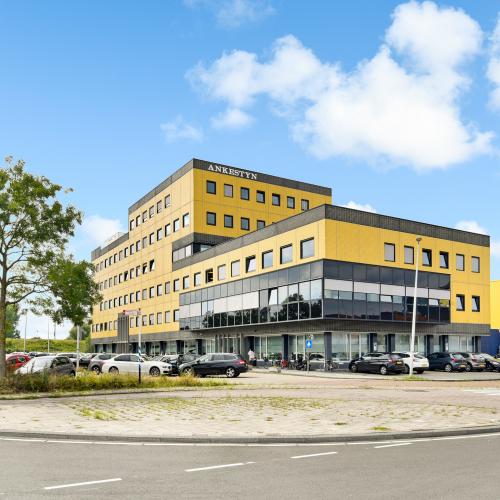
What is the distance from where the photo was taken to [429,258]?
5106 cm

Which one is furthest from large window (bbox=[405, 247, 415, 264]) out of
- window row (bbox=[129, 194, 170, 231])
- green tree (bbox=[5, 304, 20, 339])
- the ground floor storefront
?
window row (bbox=[129, 194, 170, 231])

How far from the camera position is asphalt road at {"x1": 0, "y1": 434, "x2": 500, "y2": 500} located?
24.0ft

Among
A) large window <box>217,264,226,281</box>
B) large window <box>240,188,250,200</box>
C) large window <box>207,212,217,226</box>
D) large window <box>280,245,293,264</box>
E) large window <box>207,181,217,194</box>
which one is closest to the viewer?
large window <box>280,245,293,264</box>

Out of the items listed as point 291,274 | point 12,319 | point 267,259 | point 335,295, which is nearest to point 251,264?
point 267,259

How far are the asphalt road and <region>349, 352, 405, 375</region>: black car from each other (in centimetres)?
2857

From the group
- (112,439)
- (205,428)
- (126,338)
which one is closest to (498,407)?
(205,428)

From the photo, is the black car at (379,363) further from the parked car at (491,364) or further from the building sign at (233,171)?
the building sign at (233,171)

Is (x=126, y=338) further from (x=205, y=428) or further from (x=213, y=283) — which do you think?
(x=205, y=428)

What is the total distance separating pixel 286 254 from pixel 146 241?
35.5 metres

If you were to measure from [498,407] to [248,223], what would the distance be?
51.6 metres

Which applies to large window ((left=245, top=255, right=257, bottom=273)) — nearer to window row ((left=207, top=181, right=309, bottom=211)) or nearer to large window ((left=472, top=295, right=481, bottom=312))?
window row ((left=207, top=181, right=309, bottom=211))

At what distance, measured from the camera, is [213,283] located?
2347 inches

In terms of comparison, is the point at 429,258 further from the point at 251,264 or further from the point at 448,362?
the point at 251,264

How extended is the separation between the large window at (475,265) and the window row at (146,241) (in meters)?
28.4
